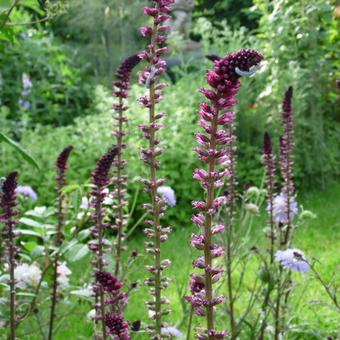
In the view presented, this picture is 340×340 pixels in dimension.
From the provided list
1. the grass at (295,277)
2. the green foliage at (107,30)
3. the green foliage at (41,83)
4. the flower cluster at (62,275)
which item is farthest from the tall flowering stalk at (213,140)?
the green foliage at (107,30)

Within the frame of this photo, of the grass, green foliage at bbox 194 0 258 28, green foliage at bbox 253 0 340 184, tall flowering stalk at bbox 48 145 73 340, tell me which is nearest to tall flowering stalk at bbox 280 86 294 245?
the grass

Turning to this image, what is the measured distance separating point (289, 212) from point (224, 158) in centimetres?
141

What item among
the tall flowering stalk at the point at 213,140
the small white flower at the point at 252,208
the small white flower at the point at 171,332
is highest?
the small white flower at the point at 252,208

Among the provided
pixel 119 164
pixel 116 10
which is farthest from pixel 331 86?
pixel 119 164

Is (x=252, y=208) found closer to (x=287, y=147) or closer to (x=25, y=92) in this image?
(x=287, y=147)

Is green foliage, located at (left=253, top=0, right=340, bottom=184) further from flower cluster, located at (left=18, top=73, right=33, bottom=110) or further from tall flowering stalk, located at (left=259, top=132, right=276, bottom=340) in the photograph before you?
tall flowering stalk, located at (left=259, top=132, right=276, bottom=340)

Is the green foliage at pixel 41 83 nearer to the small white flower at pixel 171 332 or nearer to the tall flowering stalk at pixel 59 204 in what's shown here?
the tall flowering stalk at pixel 59 204

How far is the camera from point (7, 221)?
1.65 meters

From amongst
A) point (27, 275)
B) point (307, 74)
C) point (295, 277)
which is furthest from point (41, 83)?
point (27, 275)

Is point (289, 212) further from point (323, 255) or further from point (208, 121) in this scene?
point (323, 255)

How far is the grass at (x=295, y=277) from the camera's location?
10.5 ft

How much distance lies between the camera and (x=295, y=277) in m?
4.18

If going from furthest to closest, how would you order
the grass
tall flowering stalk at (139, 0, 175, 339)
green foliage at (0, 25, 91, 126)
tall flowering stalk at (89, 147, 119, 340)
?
1. green foliage at (0, 25, 91, 126)
2. the grass
3. tall flowering stalk at (89, 147, 119, 340)
4. tall flowering stalk at (139, 0, 175, 339)

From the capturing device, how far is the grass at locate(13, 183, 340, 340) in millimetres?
3201
